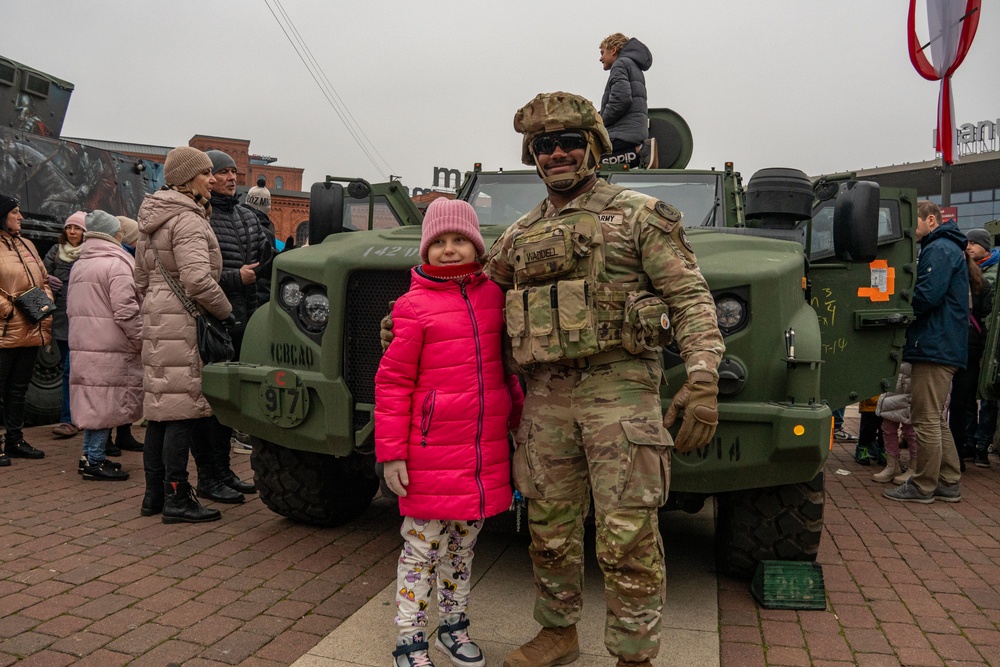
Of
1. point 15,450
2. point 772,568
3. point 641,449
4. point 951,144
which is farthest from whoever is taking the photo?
point 951,144

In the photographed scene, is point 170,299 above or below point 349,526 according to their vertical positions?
above

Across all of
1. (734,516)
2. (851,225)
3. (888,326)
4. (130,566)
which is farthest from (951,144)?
(130,566)

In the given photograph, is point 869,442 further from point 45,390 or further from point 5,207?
point 45,390

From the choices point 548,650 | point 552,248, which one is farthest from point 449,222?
point 548,650

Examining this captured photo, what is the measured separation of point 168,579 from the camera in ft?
13.1

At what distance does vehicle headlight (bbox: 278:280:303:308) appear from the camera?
4.13 m

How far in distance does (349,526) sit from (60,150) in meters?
6.23

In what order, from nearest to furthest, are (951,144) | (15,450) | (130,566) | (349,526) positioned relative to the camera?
(130,566)
(349,526)
(15,450)
(951,144)

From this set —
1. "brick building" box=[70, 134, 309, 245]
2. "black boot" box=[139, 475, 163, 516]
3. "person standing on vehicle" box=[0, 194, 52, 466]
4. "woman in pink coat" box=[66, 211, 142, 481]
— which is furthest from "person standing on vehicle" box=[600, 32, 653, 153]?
"brick building" box=[70, 134, 309, 245]

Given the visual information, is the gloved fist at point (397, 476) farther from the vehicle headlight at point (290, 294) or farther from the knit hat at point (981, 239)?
the knit hat at point (981, 239)

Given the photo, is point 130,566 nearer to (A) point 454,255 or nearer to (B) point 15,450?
(A) point 454,255

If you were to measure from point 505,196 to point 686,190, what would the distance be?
1.09m

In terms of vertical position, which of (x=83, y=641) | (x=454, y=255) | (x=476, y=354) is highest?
(x=454, y=255)

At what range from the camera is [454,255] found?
3117 millimetres
